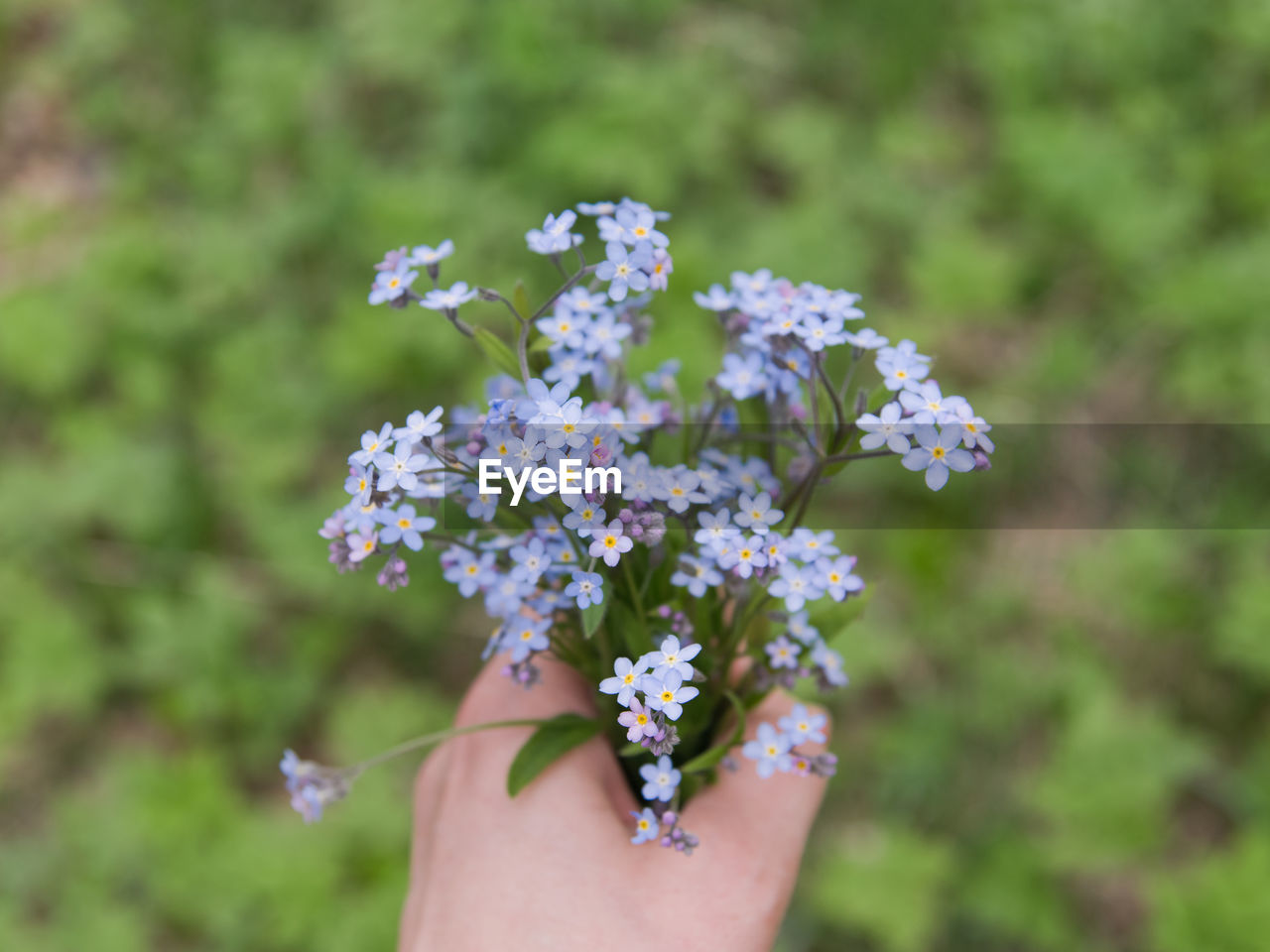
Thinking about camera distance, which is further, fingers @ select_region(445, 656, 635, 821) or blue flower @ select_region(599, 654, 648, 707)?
fingers @ select_region(445, 656, 635, 821)

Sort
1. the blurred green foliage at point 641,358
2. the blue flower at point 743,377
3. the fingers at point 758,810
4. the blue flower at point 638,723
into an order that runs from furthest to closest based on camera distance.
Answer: the blurred green foliage at point 641,358 → the fingers at point 758,810 → the blue flower at point 743,377 → the blue flower at point 638,723

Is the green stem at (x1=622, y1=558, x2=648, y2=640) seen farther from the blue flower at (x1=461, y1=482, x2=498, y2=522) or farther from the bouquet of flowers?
the blue flower at (x1=461, y1=482, x2=498, y2=522)

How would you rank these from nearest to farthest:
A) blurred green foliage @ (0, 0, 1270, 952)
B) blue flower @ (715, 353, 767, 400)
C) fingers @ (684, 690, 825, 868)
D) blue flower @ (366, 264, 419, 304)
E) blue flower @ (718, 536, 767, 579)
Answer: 1. blue flower @ (718, 536, 767, 579)
2. blue flower @ (366, 264, 419, 304)
3. blue flower @ (715, 353, 767, 400)
4. fingers @ (684, 690, 825, 868)
5. blurred green foliage @ (0, 0, 1270, 952)

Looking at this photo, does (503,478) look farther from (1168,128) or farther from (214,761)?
(1168,128)

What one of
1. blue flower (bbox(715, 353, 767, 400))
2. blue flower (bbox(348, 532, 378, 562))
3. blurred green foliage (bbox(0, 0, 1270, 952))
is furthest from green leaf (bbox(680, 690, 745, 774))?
blurred green foliage (bbox(0, 0, 1270, 952))

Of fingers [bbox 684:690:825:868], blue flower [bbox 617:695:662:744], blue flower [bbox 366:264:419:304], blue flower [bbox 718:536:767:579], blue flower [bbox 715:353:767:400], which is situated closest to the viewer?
blue flower [bbox 617:695:662:744]

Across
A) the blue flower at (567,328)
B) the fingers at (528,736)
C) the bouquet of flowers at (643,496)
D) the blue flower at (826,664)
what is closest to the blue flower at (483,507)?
the bouquet of flowers at (643,496)

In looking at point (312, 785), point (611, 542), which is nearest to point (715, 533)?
point (611, 542)

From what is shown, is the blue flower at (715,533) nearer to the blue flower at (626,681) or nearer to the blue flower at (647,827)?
the blue flower at (626,681)
